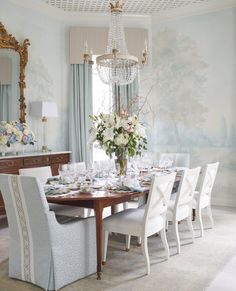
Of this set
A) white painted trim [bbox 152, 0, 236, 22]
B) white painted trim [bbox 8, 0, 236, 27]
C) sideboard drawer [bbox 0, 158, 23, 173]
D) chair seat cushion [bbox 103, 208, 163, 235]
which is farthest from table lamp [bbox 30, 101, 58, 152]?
chair seat cushion [bbox 103, 208, 163, 235]

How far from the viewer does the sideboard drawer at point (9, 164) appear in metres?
4.68

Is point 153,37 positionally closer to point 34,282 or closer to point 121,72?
point 121,72

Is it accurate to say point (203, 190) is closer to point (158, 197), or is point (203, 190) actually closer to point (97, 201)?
point (158, 197)

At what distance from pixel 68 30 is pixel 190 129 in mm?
2871

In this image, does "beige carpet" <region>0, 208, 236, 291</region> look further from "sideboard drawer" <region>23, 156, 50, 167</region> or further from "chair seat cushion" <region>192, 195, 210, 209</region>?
"sideboard drawer" <region>23, 156, 50, 167</region>

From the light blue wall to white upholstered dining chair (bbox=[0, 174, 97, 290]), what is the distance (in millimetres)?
3612

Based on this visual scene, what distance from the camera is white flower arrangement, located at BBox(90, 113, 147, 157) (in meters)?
3.64

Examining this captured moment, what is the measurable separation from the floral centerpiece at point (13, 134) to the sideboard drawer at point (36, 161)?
283 millimetres

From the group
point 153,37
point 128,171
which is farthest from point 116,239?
point 153,37

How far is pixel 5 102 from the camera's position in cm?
537

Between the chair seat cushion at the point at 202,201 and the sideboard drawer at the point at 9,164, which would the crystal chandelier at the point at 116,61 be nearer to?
the sideboard drawer at the point at 9,164

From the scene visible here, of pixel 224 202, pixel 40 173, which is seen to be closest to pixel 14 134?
pixel 40 173

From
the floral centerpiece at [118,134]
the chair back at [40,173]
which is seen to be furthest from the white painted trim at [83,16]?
the floral centerpiece at [118,134]

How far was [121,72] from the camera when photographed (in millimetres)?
4633
